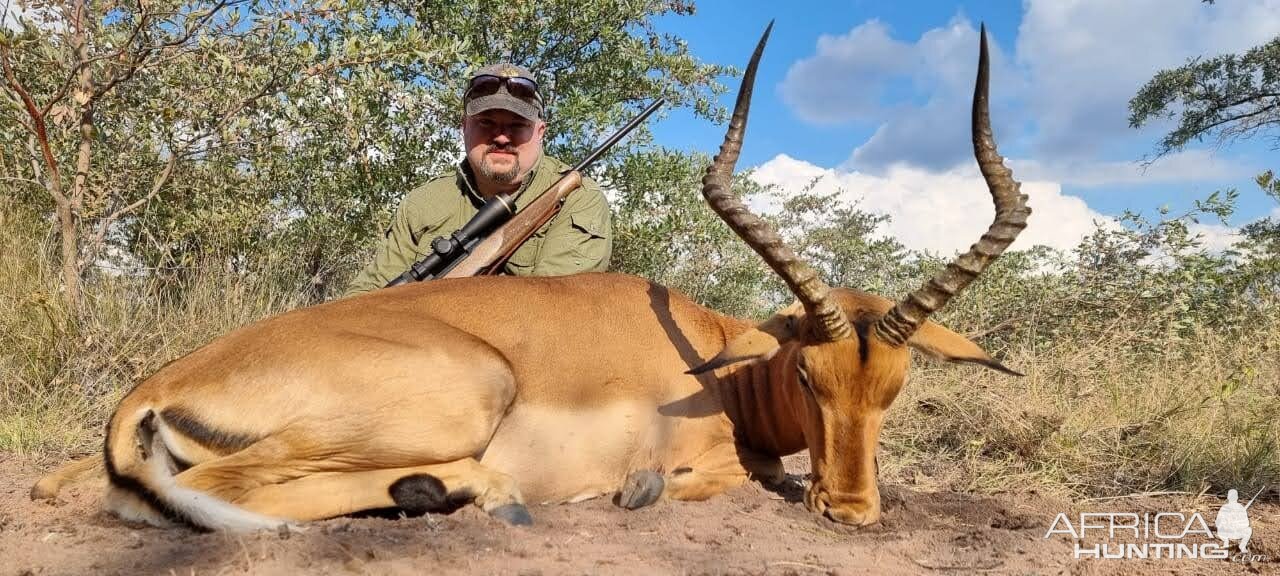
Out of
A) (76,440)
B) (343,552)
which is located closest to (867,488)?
(343,552)

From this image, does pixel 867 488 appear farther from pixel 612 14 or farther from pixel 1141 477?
pixel 612 14

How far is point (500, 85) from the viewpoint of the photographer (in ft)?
22.9

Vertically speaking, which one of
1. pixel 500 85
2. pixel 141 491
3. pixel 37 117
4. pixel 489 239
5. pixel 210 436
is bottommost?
pixel 141 491

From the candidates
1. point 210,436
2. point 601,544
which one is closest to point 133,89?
point 210,436

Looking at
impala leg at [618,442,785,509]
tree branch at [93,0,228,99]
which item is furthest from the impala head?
tree branch at [93,0,228,99]

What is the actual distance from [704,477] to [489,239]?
8.71ft

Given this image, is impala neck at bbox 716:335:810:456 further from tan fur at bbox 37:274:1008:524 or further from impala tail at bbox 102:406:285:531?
impala tail at bbox 102:406:285:531

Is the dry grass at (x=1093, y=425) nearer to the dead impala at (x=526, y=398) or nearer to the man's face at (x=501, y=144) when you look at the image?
→ the dead impala at (x=526, y=398)

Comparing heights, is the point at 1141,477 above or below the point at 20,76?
below

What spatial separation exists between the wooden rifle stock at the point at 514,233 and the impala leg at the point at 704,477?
236 cm

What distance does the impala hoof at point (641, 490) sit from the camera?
4.26m

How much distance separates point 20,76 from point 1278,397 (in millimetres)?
11058

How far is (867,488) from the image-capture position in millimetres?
3992

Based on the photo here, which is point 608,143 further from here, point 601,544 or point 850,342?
point 601,544
